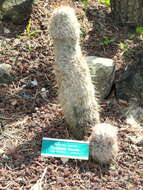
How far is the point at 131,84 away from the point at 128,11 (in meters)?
1.13

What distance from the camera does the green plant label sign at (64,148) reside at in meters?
2.77

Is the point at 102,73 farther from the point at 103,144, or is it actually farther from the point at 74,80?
the point at 103,144

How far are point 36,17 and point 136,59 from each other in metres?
1.33

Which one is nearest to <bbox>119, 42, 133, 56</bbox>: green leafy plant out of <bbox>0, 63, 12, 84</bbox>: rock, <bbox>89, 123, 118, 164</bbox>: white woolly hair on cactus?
<bbox>0, 63, 12, 84</bbox>: rock

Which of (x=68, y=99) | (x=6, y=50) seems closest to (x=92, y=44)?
(x=6, y=50)

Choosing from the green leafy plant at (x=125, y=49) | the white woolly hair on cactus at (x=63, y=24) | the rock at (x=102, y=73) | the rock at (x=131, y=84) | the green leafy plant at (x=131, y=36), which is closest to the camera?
the white woolly hair on cactus at (x=63, y=24)

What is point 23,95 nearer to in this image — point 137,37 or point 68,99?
point 68,99

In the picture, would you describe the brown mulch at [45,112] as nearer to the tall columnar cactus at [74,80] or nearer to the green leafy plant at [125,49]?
the green leafy plant at [125,49]

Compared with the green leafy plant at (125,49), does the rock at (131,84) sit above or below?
below

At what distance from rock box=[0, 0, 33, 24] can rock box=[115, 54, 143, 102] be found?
1.41 m

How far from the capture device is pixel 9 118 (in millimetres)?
3258

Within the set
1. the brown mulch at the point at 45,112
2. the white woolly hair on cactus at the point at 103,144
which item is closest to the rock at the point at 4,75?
the brown mulch at the point at 45,112

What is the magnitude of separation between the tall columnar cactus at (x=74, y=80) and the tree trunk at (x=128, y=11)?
1.64 m

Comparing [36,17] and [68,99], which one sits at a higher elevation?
[36,17]
